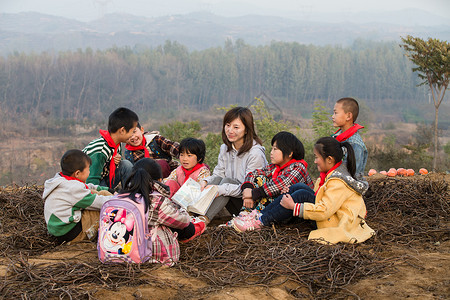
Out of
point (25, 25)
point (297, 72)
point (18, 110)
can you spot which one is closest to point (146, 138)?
point (18, 110)

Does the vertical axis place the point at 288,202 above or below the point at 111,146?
below

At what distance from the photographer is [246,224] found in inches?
173

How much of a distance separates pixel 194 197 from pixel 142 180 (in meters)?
1.28

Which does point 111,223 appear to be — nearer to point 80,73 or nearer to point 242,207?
point 242,207

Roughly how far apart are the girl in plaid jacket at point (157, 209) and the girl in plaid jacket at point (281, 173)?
1.07 m

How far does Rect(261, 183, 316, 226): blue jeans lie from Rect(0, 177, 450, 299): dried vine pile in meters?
0.11

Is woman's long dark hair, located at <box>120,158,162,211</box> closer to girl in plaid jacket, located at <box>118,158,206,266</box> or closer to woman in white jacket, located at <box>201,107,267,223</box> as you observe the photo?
girl in plaid jacket, located at <box>118,158,206,266</box>

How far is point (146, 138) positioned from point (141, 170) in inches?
93.7

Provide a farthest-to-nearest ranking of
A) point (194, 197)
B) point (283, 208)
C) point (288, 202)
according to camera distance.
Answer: point (194, 197)
point (283, 208)
point (288, 202)

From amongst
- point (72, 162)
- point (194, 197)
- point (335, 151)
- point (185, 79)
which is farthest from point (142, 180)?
point (185, 79)

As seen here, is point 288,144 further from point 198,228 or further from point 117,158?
point 117,158

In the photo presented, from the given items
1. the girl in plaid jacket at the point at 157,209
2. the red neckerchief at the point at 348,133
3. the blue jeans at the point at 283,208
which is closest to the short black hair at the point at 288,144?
the blue jeans at the point at 283,208

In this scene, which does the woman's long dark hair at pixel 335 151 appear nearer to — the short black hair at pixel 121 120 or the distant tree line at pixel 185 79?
the short black hair at pixel 121 120

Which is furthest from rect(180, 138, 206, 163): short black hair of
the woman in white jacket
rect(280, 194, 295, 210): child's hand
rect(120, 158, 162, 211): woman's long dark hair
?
rect(120, 158, 162, 211): woman's long dark hair
